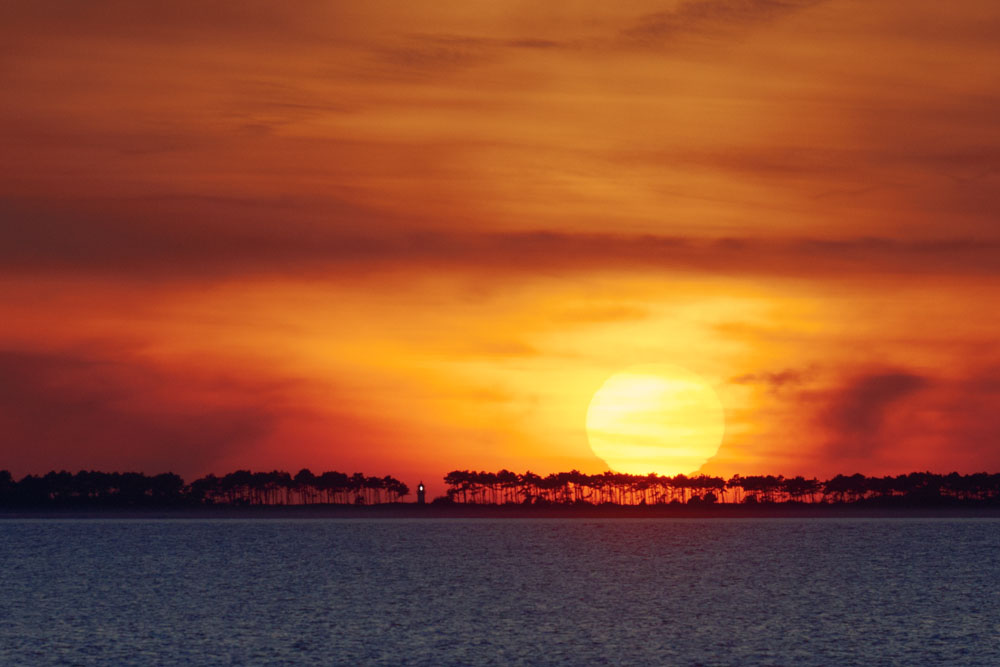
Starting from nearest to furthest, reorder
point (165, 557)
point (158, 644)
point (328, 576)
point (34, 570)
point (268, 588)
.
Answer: point (158, 644) < point (268, 588) < point (328, 576) < point (34, 570) < point (165, 557)

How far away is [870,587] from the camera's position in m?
125

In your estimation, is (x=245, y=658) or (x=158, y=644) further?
(x=158, y=644)

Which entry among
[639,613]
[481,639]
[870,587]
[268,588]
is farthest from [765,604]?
[268,588]

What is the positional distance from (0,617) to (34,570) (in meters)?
66.2

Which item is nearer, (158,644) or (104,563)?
(158,644)

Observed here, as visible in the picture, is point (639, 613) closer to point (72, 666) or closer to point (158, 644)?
point (158, 644)

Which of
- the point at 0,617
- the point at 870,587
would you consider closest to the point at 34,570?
the point at 0,617

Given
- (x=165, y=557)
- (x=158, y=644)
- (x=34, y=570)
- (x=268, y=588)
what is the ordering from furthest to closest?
(x=165, y=557) → (x=34, y=570) → (x=268, y=588) → (x=158, y=644)

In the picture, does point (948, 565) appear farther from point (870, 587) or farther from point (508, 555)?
point (508, 555)

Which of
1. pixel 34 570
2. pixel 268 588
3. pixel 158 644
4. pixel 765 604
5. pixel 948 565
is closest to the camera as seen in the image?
pixel 158 644

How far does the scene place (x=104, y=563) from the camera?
172 meters

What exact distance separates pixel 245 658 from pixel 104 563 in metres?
112

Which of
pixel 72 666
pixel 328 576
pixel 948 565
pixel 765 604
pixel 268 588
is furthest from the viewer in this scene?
pixel 948 565

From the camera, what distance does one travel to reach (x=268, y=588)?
121938 mm
